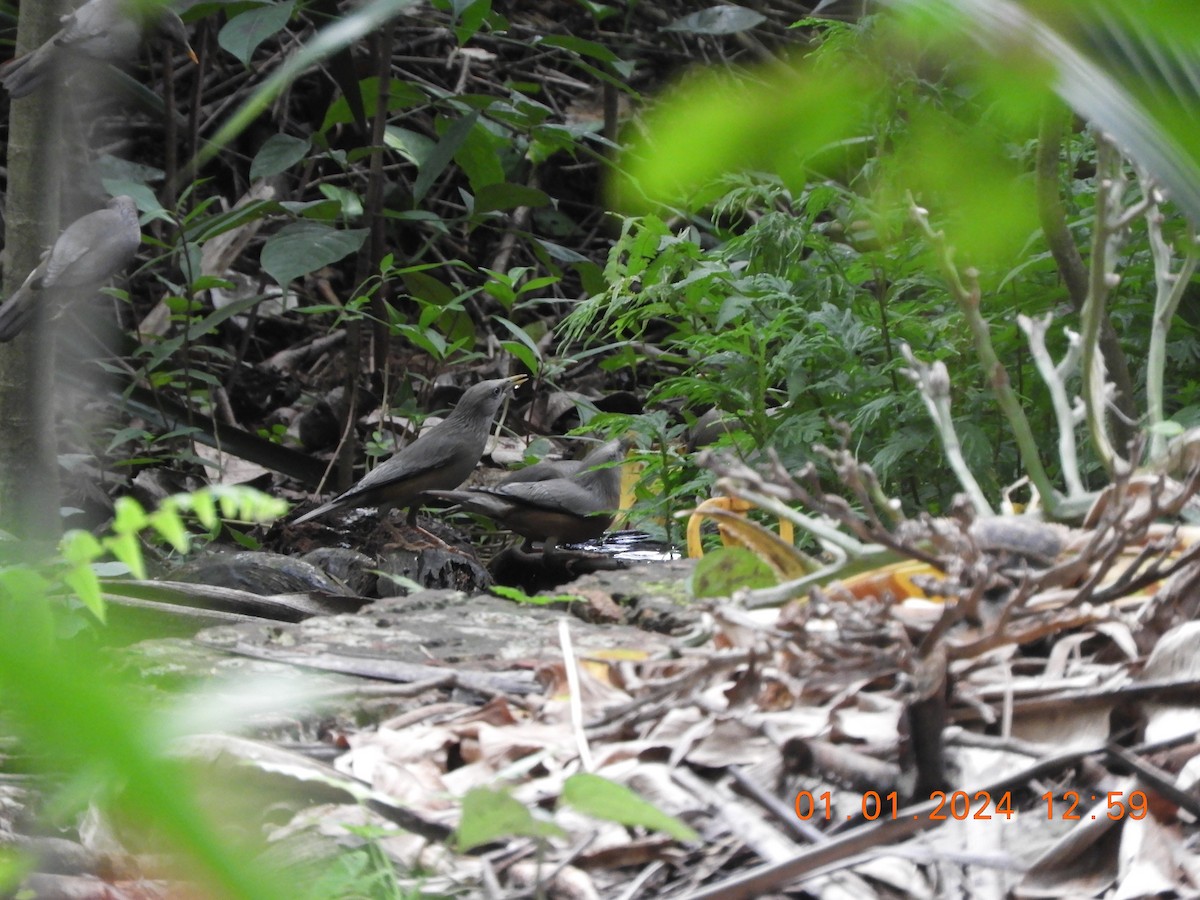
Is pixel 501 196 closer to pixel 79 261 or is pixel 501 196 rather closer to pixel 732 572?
pixel 79 261

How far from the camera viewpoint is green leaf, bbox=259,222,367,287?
5242 millimetres

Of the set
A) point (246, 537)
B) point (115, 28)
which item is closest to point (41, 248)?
point (115, 28)

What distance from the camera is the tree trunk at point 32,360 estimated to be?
328cm

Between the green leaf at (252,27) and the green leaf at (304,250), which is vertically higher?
the green leaf at (252,27)

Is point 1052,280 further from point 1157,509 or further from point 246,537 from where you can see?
point 246,537

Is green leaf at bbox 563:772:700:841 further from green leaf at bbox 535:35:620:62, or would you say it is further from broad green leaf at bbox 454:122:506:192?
broad green leaf at bbox 454:122:506:192

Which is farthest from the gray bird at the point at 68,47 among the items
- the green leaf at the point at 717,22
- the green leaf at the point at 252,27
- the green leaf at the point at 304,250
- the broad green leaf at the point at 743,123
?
the green leaf at the point at 717,22

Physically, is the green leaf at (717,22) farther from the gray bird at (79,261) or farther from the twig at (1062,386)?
the twig at (1062,386)

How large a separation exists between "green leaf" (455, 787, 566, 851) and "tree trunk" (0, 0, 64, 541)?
265 cm

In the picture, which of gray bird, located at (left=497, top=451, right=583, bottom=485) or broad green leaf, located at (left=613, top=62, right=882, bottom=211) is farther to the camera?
gray bird, located at (left=497, top=451, right=583, bottom=485)

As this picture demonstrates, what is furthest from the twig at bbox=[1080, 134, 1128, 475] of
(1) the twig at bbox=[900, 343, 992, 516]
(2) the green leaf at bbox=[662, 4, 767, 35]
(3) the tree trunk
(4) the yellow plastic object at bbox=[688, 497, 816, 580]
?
(2) the green leaf at bbox=[662, 4, 767, 35]

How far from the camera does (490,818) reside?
91 centimetres

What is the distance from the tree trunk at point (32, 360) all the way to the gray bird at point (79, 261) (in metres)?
0.07

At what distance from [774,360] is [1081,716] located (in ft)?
7.00
